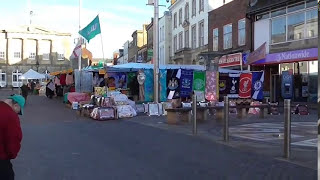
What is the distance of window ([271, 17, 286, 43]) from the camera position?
1024 inches

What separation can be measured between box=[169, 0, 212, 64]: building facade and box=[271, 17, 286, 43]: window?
39.3 feet

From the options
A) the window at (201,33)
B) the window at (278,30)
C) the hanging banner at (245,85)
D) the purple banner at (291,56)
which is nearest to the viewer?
the hanging banner at (245,85)

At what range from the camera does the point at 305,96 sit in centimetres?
2491

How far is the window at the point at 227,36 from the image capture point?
32.7 metres

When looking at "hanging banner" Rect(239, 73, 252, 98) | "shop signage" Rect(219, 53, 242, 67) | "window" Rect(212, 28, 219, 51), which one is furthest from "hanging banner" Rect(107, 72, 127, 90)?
"window" Rect(212, 28, 219, 51)

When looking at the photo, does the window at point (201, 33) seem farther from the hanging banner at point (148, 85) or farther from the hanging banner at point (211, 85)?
the hanging banner at point (211, 85)

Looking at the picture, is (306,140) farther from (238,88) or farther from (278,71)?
(278,71)

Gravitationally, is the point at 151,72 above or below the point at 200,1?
below

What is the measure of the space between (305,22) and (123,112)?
456 inches

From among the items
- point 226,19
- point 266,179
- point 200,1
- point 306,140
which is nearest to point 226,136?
point 306,140

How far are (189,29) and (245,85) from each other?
22.8 m

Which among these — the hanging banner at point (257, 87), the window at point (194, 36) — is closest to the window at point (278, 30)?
the hanging banner at point (257, 87)

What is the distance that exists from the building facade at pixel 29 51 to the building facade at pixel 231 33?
59439mm

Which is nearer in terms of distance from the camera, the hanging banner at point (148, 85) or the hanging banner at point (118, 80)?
the hanging banner at point (148, 85)
